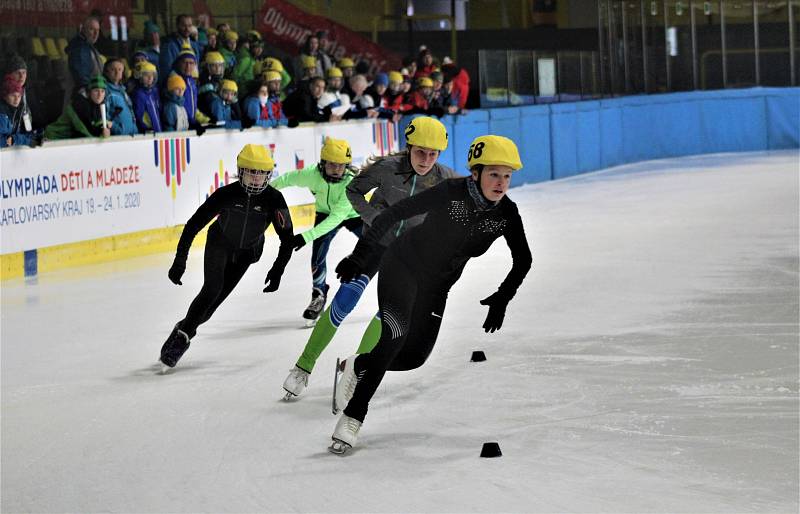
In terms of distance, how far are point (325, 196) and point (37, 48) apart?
662 centimetres

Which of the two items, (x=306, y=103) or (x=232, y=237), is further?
(x=306, y=103)

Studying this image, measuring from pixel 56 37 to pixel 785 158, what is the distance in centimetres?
1622

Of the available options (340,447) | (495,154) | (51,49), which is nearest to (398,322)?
Answer: (340,447)

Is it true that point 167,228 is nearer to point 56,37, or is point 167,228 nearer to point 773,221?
point 56,37

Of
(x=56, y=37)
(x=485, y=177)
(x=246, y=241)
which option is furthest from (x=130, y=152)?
(x=485, y=177)

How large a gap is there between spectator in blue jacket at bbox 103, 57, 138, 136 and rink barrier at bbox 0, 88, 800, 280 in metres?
0.13

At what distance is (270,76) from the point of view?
16.0m

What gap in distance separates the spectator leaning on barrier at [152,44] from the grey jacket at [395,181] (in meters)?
8.22

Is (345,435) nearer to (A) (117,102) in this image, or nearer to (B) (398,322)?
(B) (398,322)

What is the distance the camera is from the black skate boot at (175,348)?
7.76 m

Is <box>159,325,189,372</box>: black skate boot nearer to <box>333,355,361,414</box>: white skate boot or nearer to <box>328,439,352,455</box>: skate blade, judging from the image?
<box>333,355,361,414</box>: white skate boot

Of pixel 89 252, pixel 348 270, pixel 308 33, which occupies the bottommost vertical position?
pixel 89 252

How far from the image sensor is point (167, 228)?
552 inches

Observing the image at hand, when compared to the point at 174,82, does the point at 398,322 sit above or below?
below
